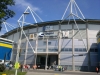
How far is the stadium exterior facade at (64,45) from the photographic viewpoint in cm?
4962

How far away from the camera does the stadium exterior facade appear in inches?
1954

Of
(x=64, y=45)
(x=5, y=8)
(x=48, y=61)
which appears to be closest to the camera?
(x=5, y=8)

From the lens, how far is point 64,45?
52.5m

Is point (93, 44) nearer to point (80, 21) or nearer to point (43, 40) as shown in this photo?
point (80, 21)

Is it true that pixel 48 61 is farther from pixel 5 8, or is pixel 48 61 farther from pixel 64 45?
pixel 5 8

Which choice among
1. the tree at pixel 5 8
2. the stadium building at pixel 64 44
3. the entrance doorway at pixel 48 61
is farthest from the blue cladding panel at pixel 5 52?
the tree at pixel 5 8

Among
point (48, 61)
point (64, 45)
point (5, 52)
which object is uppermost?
point (64, 45)

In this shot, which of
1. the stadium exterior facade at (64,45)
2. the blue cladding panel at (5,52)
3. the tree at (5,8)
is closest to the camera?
the tree at (5,8)

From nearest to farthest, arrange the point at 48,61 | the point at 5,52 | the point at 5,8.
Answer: the point at 5,8, the point at 5,52, the point at 48,61

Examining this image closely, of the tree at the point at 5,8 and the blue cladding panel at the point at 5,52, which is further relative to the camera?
the blue cladding panel at the point at 5,52

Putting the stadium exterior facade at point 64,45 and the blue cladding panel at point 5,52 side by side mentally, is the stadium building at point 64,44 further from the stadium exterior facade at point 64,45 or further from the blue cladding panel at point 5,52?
the blue cladding panel at point 5,52

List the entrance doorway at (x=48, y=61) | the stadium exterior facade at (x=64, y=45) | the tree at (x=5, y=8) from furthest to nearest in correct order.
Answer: the entrance doorway at (x=48, y=61) < the stadium exterior facade at (x=64, y=45) < the tree at (x=5, y=8)

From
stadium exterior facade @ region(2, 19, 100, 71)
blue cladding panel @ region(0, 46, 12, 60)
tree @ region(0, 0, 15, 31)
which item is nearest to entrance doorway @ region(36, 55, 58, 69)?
stadium exterior facade @ region(2, 19, 100, 71)

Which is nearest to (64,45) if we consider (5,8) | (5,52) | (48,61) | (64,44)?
(64,44)
